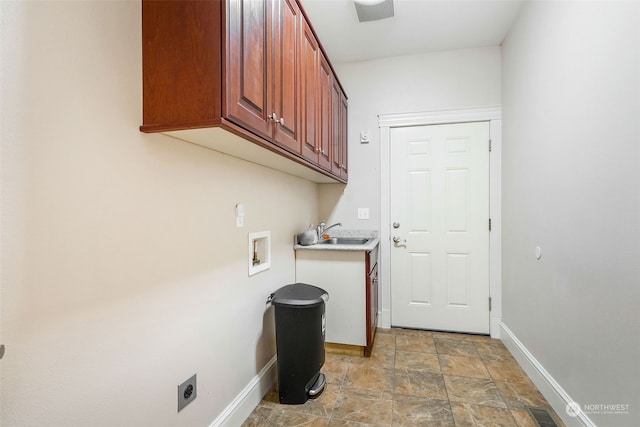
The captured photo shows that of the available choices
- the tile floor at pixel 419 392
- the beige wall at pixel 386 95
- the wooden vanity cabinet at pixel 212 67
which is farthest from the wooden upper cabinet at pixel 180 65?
the beige wall at pixel 386 95

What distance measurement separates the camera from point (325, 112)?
224 cm

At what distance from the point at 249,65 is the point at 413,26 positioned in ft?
6.52

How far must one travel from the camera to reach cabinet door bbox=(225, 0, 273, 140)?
102 cm

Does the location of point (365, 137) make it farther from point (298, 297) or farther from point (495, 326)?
point (495, 326)

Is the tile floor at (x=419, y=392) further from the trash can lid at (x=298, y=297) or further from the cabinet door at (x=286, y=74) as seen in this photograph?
the cabinet door at (x=286, y=74)

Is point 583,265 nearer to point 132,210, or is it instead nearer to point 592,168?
point 592,168

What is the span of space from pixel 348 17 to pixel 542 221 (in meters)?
2.10

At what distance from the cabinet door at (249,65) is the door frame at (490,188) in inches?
75.9

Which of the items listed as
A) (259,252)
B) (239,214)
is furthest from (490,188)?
(239,214)

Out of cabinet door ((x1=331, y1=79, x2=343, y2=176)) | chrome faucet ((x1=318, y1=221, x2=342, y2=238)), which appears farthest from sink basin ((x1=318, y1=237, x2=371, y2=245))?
cabinet door ((x1=331, y1=79, x2=343, y2=176))

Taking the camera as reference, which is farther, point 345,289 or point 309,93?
point 345,289

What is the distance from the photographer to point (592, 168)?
142cm

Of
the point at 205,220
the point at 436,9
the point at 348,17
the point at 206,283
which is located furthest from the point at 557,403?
the point at 348,17

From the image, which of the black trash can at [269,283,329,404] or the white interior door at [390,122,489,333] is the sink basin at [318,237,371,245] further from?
the black trash can at [269,283,329,404]
